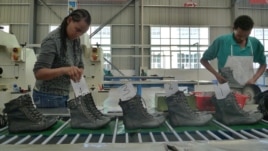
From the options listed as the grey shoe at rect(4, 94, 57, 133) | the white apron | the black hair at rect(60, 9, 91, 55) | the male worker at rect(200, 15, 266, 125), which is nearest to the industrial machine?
the black hair at rect(60, 9, 91, 55)

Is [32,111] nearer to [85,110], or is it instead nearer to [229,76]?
[85,110]

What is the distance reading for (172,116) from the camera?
1.18 meters

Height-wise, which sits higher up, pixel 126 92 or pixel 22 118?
pixel 126 92

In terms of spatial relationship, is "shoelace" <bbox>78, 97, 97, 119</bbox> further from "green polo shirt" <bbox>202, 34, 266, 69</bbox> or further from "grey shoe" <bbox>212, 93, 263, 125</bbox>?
"green polo shirt" <bbox>202, 34, 266, 69</bbox>

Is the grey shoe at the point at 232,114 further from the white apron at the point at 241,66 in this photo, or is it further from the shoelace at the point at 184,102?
the white apron at the point at 241,66

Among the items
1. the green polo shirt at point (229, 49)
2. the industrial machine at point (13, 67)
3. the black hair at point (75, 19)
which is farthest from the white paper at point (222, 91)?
the industrial machine at point (13, 67)

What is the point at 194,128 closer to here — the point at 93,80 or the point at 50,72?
the point at 50,72

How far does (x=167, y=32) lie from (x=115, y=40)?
210 cm

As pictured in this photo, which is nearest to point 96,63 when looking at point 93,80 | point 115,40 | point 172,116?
point 93,80

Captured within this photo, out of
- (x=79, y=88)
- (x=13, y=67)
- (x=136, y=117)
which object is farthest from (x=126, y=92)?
(x=13, y=67)

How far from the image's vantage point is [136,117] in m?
1.13

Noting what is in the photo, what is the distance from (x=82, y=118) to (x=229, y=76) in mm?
1330

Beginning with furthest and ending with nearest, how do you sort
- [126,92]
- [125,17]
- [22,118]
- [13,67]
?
[125,17], [13,67], [126,92], [22,118]

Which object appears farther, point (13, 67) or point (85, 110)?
point (13, 67)
